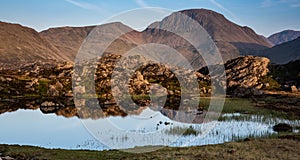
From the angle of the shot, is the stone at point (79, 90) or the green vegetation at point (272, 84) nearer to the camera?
the stone at point (79, 90)

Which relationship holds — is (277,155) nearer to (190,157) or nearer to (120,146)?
(190,157)

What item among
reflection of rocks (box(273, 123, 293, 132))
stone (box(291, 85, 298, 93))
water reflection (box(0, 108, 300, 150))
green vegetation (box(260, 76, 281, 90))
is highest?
green vegetation (box(260, 76, 281, 90))

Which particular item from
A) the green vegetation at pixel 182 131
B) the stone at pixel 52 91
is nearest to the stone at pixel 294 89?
the green vegetation at pixel 182 131

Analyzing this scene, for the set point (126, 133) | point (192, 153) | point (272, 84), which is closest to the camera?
point (192, 153)

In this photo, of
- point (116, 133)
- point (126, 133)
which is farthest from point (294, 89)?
point (116, 133)

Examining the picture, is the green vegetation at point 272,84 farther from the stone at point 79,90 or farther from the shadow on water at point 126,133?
the shadow on water at point 126,133

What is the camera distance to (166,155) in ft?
126

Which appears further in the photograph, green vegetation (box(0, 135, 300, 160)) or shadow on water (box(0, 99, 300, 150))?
shadow on water (box(0, 99, 300, 150))

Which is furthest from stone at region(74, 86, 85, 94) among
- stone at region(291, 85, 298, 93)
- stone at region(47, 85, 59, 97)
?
stone at region(291, 85, 298, 93)

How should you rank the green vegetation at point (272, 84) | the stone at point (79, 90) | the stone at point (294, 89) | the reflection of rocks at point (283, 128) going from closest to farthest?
the reflection of rocks at point (283, 128) → the stone at point (294, 89) → the stone at point (79, 90) → the green vegetation at point (272, 84)

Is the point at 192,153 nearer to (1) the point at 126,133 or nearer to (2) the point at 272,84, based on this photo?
(1) the point at 126,133

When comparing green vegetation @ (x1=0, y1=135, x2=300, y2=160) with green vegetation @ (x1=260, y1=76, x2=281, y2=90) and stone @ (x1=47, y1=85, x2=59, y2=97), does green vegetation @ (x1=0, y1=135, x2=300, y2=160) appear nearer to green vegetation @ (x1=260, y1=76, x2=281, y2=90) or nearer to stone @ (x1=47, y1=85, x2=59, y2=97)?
stone @ (x1=47, y1=85, x2=59, y2=97)

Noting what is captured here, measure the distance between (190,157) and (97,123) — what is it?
45028 millimetres

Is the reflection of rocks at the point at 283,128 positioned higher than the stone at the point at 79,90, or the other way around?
the stone at the point at 79,90
